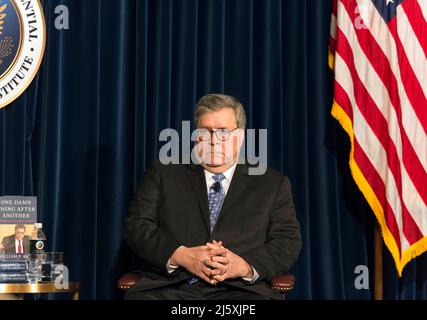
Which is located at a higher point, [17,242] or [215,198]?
[215,198]

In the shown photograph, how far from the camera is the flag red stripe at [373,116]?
422 cm

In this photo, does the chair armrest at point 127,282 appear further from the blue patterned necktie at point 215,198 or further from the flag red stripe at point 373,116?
the flag red stripe at point 373,116

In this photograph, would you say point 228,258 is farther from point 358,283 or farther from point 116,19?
point 116,19

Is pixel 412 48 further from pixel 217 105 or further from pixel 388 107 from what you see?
pixel 217 105

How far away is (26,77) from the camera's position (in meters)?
Answer: 4.34

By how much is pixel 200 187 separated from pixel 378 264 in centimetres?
123

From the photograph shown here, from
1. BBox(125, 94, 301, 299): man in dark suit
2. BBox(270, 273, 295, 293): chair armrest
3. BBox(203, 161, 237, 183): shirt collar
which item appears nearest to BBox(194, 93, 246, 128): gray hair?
BBox(125, 94, 301, 299): man in dark suit

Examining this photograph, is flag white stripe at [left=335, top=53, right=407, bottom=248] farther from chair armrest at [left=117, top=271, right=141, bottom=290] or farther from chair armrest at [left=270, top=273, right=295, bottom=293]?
chair armrest at [left=117, top=271, right=141, bottom=290]

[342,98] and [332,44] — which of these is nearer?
[342,98]

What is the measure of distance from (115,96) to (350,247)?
5.01 ft

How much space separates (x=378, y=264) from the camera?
440cm

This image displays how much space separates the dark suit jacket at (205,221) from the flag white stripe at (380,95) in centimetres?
76

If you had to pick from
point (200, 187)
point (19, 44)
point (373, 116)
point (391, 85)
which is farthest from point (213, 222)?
point (19, 44)
